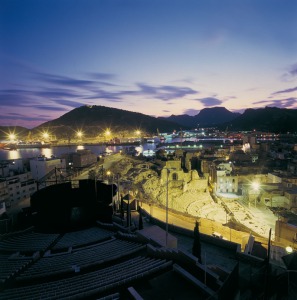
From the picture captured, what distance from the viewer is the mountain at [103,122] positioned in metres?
160

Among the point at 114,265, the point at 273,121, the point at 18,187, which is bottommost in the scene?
the point at 18,187

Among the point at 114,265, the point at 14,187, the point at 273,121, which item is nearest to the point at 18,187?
the point at 14,187

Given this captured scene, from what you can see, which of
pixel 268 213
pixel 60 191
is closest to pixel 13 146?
pixel 60 191

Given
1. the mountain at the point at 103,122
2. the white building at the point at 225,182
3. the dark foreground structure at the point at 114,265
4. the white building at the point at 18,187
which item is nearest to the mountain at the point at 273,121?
the mountain at the point at 103,122

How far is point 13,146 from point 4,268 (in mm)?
109209

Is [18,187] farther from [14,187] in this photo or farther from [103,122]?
[103,122]

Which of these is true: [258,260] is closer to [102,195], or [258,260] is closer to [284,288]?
[284,288]

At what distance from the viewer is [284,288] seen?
4941 mm

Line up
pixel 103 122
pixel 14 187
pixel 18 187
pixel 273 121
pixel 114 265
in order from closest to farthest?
pixel 114 265 → pixel 14 187 → pixel 18 187 → pixel 273 121 → pixel 103 122

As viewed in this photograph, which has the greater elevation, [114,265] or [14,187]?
[114,265]

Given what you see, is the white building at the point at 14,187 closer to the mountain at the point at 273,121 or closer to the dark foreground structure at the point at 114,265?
the dark foreground structure at the point at 114,265

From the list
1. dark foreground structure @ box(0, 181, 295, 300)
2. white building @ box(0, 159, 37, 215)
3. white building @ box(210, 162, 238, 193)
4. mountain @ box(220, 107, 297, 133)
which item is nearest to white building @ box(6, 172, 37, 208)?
white building @ box(0, 159, 37, 215)

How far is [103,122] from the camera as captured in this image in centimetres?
17038

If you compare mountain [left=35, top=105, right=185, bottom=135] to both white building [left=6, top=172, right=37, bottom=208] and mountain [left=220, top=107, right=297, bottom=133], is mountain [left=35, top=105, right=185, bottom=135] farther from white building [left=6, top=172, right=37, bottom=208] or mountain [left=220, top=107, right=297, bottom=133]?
white building [left=6, top=172, right=37, bottom=208]
